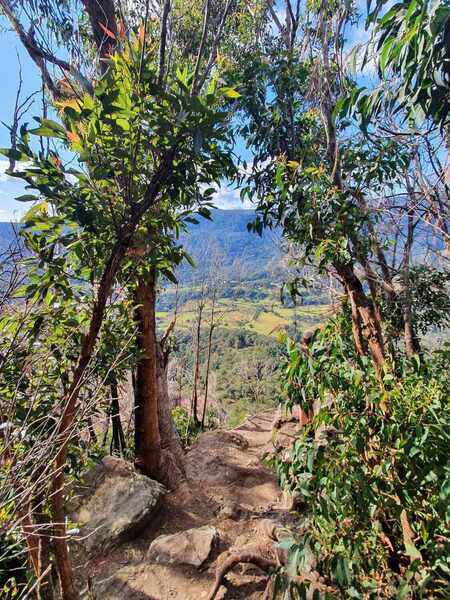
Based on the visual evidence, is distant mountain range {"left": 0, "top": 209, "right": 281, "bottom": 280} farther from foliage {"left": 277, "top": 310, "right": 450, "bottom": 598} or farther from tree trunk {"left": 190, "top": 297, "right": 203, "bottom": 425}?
tree trunk {"left": 190, "top": 297, "right": 203, "bottom": 425}

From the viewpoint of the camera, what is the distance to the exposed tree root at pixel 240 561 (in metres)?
2.48

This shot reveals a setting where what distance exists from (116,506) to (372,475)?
316cm

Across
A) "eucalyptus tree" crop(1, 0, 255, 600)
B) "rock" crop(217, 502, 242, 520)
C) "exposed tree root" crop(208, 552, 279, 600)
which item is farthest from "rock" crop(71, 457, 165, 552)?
"eucalyptus tree" crop(1, 0, 255, 600)

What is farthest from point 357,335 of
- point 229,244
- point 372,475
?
point 229,244

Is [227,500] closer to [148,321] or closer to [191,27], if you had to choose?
[148,321]

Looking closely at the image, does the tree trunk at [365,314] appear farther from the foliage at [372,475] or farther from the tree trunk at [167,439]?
the tree trunk at [167,439]

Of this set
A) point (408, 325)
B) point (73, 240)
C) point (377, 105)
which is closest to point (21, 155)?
point (73, 240)

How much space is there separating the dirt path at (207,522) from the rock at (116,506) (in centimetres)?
14

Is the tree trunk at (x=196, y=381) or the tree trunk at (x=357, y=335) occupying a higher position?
the tree trunk at (x=357, y=335)

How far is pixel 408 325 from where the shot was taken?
2.47 m

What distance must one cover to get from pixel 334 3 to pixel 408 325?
2122mm

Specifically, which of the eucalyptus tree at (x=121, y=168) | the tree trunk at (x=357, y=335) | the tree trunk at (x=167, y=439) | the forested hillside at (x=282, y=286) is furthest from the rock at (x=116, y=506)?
the tree trunk at (x=357, y=335)

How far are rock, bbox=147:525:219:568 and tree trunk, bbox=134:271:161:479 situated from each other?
39.7 inches

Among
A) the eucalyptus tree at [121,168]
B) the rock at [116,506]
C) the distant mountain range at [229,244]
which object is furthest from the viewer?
the rock at [116,506]
